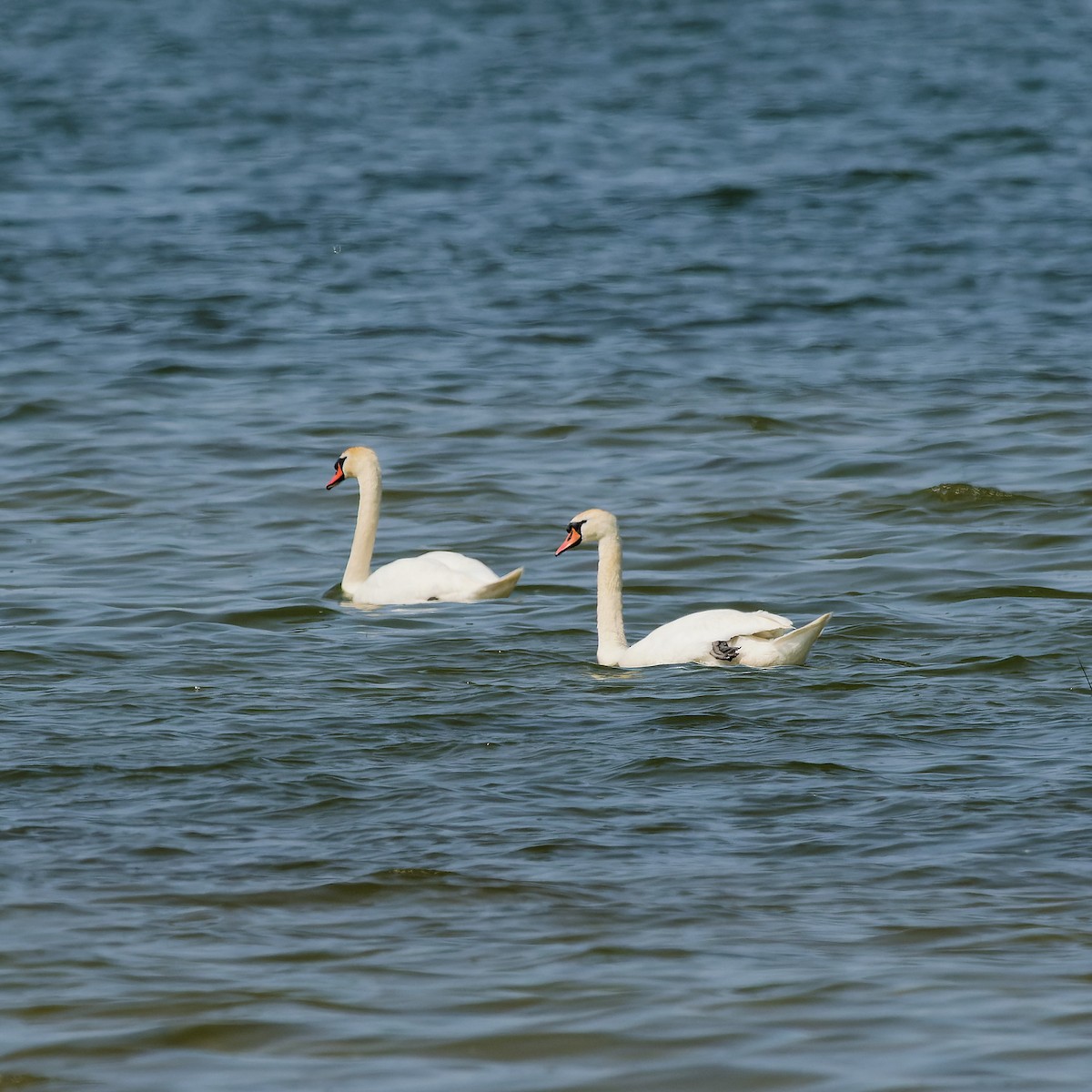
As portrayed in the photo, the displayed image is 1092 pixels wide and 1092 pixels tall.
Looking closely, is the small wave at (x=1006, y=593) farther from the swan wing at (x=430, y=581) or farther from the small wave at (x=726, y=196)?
the small wave at (x=726, y=196)

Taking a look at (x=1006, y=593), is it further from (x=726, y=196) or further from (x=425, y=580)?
(x=726, y=196)

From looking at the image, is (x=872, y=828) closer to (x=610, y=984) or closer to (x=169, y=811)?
(x=610, y=984)

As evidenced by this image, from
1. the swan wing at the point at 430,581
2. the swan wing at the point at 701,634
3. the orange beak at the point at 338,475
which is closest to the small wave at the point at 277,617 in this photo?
the swan wing at the point at 430,581

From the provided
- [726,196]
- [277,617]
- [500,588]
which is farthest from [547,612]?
[726,196]

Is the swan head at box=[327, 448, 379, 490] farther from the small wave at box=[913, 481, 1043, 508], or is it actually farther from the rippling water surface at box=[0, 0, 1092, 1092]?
the small wave at box=[913, 481, 1043, 508]

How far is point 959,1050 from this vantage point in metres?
5.27

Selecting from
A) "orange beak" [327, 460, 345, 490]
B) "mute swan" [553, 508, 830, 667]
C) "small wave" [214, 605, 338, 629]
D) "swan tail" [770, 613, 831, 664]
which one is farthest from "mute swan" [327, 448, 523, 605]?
"swan tail" [770, 613, 831, 664]

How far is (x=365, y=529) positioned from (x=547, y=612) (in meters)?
1.69

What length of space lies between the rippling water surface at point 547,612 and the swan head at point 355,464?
1.68ft

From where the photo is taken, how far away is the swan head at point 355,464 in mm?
12922

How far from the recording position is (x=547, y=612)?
11.4m

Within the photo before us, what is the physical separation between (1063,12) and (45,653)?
3903cm

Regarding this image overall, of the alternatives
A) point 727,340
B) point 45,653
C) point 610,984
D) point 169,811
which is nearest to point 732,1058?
point 610,984

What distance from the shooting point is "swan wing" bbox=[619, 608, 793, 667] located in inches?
373
